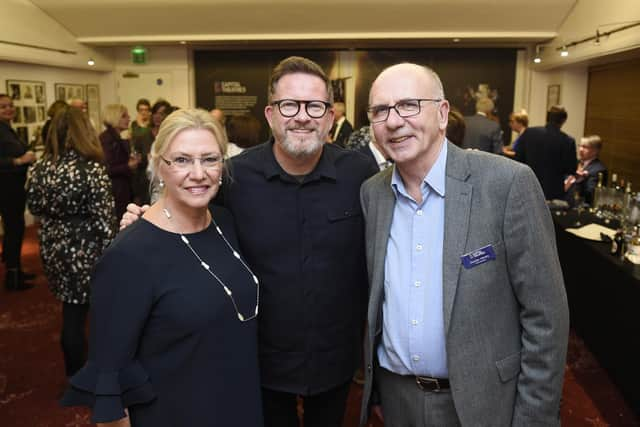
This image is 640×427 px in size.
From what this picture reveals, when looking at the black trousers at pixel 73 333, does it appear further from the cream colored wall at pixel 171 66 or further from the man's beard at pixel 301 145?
the cream colored wall at pixel 171 66

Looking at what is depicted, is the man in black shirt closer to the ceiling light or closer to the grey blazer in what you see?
the grey blazer

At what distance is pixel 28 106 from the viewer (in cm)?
833

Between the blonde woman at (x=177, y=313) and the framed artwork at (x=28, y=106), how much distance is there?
23.4 feet

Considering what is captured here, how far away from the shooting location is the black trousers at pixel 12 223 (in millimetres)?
5516

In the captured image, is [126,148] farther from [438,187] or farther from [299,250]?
[438,187]

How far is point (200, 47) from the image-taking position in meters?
10.7

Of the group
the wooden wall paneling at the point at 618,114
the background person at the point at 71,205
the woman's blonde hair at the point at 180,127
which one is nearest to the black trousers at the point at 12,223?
the background person at the point at 71,205

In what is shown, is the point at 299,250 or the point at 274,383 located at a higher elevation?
the point at 299,250

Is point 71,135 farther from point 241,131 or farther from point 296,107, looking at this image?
point 296,107

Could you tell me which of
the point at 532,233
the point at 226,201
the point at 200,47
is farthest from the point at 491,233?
the point at 200,47

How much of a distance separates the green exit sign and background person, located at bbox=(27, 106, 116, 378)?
25.9 ft

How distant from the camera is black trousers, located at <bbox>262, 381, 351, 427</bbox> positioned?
204cm

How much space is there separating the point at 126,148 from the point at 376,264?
4.49 metres

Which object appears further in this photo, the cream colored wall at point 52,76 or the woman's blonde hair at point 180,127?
the cream colored wall at point 52,76
